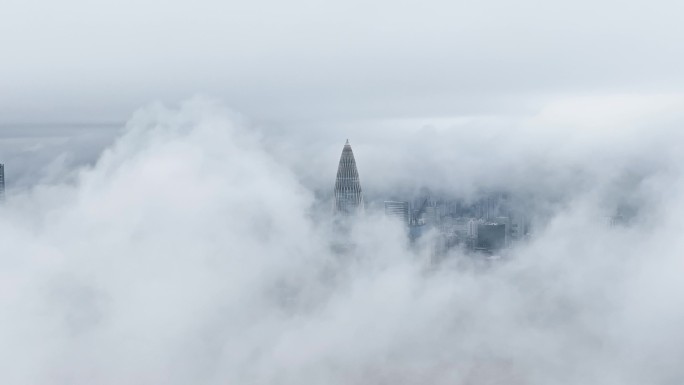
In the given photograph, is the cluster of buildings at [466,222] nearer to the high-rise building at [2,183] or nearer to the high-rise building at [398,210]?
the high-rise building at [398,210]

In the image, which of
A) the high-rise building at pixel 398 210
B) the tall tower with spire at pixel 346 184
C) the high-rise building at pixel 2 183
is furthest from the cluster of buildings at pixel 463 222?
the high-rise building at pixel 2 183

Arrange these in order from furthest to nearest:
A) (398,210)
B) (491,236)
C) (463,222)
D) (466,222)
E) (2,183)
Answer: (463,222) → (466,222) → (398,210) → (491,236) → (2,183)

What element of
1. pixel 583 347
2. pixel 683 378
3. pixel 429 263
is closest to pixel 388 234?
pixel 429 263

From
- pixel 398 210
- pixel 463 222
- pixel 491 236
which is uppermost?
pixel 398 210

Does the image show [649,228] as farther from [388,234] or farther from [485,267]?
[388,234]

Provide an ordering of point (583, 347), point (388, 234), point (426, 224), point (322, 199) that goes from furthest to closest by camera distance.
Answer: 1. point (426, 224)
2. point (388, 234)
3. point (322, 199)
4. point (583, 347)

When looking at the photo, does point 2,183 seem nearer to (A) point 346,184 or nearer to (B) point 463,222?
(A) point 346,184

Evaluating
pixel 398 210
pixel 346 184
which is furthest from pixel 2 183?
pixel 398 210

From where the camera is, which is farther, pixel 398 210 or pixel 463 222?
pixel 463 222
